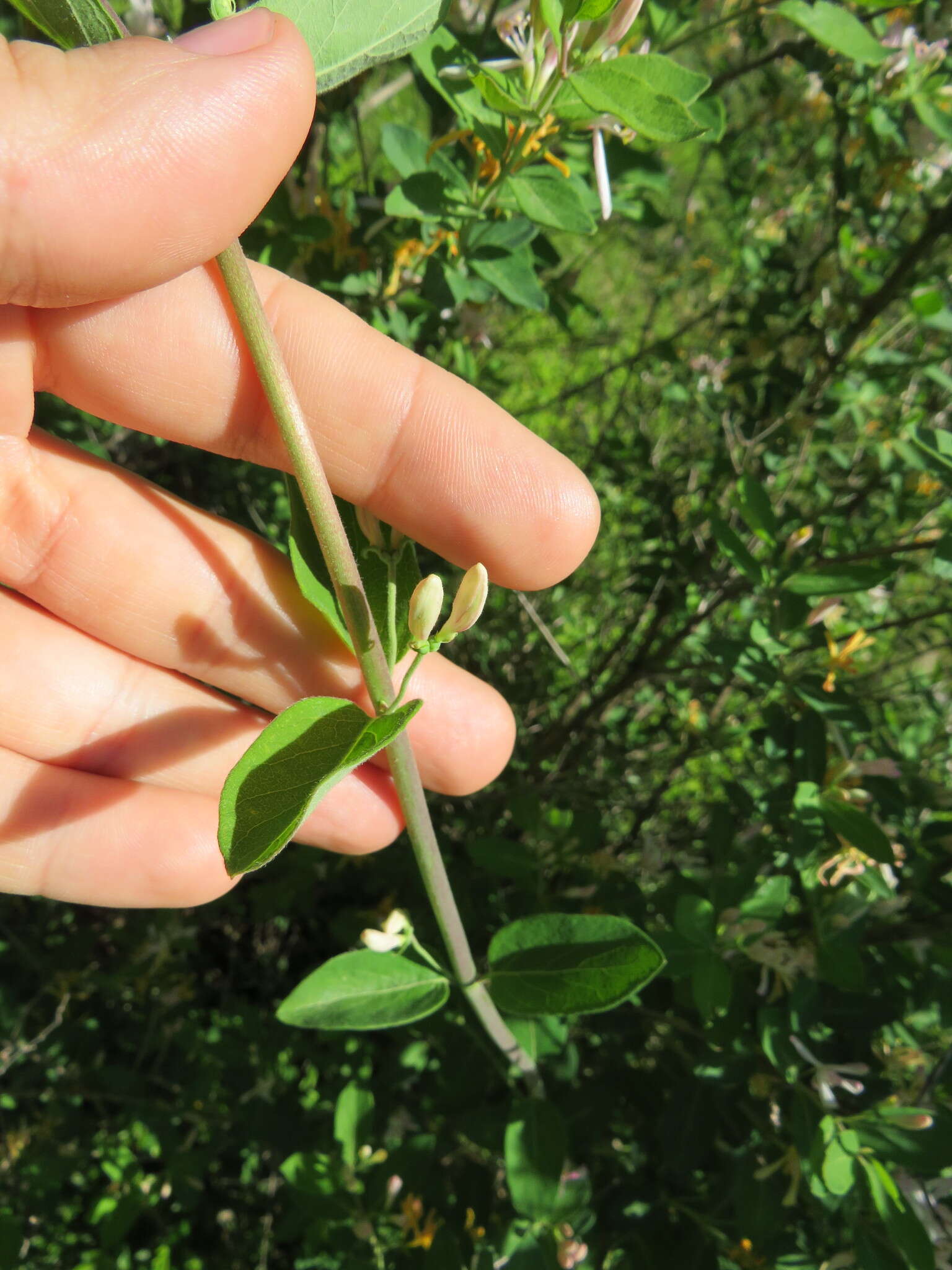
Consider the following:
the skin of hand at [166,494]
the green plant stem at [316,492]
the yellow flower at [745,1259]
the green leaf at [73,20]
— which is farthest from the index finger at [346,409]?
the yellow flower at [745,1259]

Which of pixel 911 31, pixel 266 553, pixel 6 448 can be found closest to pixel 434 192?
pixel 266 553

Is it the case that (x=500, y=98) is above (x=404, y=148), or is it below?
above

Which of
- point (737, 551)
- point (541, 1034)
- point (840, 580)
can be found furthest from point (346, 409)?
point (541, 1034)

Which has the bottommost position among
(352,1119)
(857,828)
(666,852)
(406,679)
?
(352,1119)

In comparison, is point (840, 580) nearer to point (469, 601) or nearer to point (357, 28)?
point (469, 601)

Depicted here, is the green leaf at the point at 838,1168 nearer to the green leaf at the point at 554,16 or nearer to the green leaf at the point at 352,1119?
the green leaf at the point at 352,1119

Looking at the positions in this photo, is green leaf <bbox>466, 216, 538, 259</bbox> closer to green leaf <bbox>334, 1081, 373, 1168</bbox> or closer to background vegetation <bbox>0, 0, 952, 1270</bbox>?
background vegetation <bbox>0, 0, 952, 1270</bbox>
